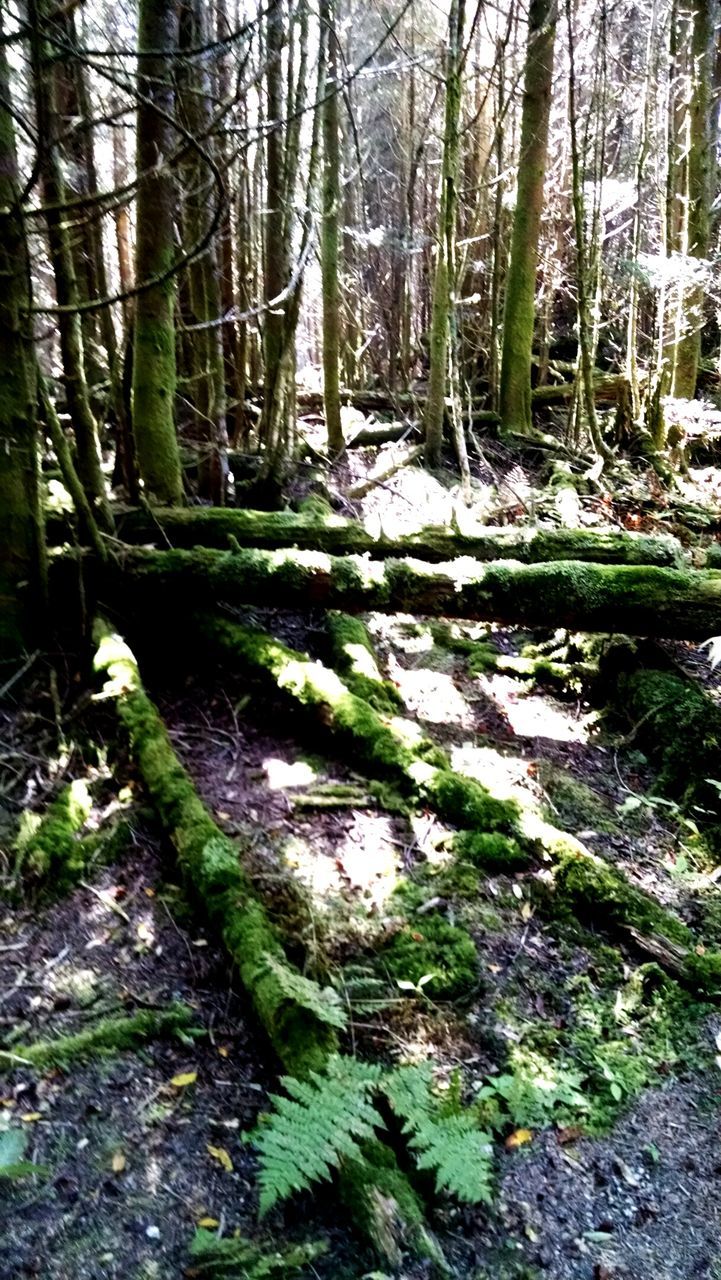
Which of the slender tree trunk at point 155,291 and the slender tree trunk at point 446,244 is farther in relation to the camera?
the slender tree trunk at point 446,244

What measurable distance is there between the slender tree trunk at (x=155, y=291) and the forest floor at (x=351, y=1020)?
2284 millimetres

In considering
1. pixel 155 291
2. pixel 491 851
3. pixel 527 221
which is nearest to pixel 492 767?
pixel 491 851

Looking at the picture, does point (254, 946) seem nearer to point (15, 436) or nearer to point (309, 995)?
point (309, 995)

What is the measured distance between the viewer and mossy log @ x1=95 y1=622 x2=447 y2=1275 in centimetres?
261

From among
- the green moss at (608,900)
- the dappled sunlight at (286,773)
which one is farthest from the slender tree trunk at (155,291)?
the green moss at (608,900)

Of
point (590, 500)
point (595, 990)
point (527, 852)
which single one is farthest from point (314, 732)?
point (590, 500)

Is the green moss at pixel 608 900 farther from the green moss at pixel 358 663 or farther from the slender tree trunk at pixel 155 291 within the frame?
the slender tree trunk at pixel 155 291

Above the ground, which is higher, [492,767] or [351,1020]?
[492,767]

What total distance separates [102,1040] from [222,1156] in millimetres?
711

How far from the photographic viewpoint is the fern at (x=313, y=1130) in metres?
2.48

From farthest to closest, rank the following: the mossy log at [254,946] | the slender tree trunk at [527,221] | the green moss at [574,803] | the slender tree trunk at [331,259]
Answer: the slender tree trunk at [527,221] → the slender tree trunk at [331,259] → the green moss at [574,803] → the mossy log at [254,946]

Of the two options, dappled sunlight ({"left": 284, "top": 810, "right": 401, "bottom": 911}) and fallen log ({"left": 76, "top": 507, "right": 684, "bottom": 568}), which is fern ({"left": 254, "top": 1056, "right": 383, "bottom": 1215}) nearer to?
dappled sunlight ({"left": 284, "top": 810, "right": 401, "bottom": 911})

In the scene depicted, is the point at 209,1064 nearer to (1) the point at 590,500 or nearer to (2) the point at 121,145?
(1) the point at 590,500

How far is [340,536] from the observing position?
6422 mm
